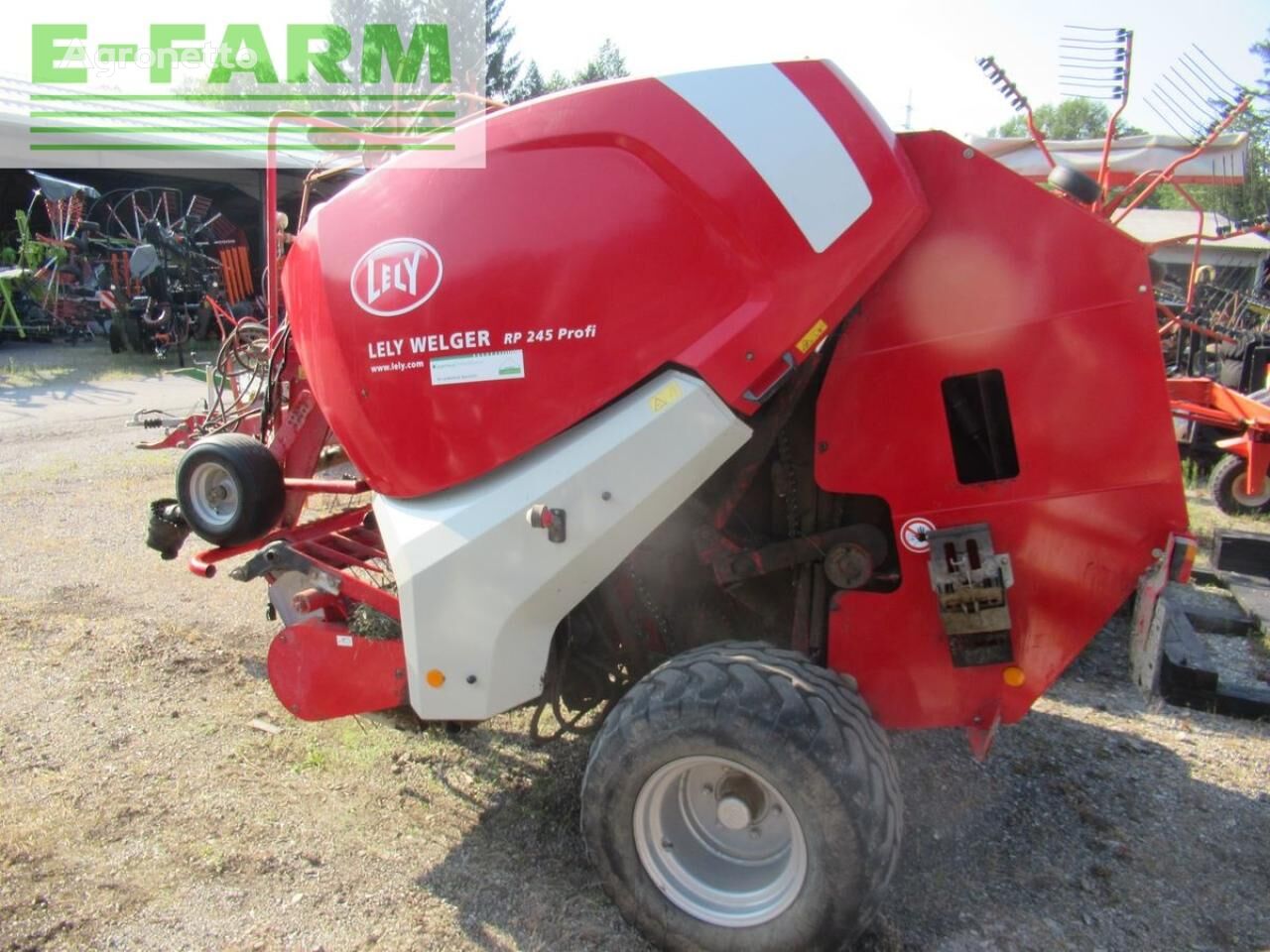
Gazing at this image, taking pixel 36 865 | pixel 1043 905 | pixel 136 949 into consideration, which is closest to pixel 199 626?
pixel 36 865

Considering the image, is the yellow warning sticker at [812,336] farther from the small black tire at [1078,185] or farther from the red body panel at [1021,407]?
the small black tire at [1078,185]

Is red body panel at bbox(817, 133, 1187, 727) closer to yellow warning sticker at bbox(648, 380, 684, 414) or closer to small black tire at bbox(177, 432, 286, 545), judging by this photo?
yellow warning sticker at bbox(648, 380, 684, 414)

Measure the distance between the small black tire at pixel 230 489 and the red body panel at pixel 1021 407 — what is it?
1.96 metres

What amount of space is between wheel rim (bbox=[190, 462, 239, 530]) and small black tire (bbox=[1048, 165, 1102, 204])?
2.81 m

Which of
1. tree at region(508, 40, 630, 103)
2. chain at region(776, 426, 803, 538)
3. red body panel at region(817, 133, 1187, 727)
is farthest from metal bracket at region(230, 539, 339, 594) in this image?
tree at region(508, 40, 630, 103)

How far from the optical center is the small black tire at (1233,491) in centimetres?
693

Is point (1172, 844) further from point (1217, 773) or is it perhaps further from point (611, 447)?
point (611, 447)

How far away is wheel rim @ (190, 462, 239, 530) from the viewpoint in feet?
11.1

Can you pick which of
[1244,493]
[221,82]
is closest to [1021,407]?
[1244,493]

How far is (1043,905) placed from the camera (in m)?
2.67

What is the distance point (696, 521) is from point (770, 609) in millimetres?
398

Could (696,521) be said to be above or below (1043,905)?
above

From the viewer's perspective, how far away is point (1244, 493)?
6961mm

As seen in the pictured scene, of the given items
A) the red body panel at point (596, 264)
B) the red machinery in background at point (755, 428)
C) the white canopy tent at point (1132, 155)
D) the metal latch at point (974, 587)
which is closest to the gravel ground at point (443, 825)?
the red machinery in background at point (755, 428)
